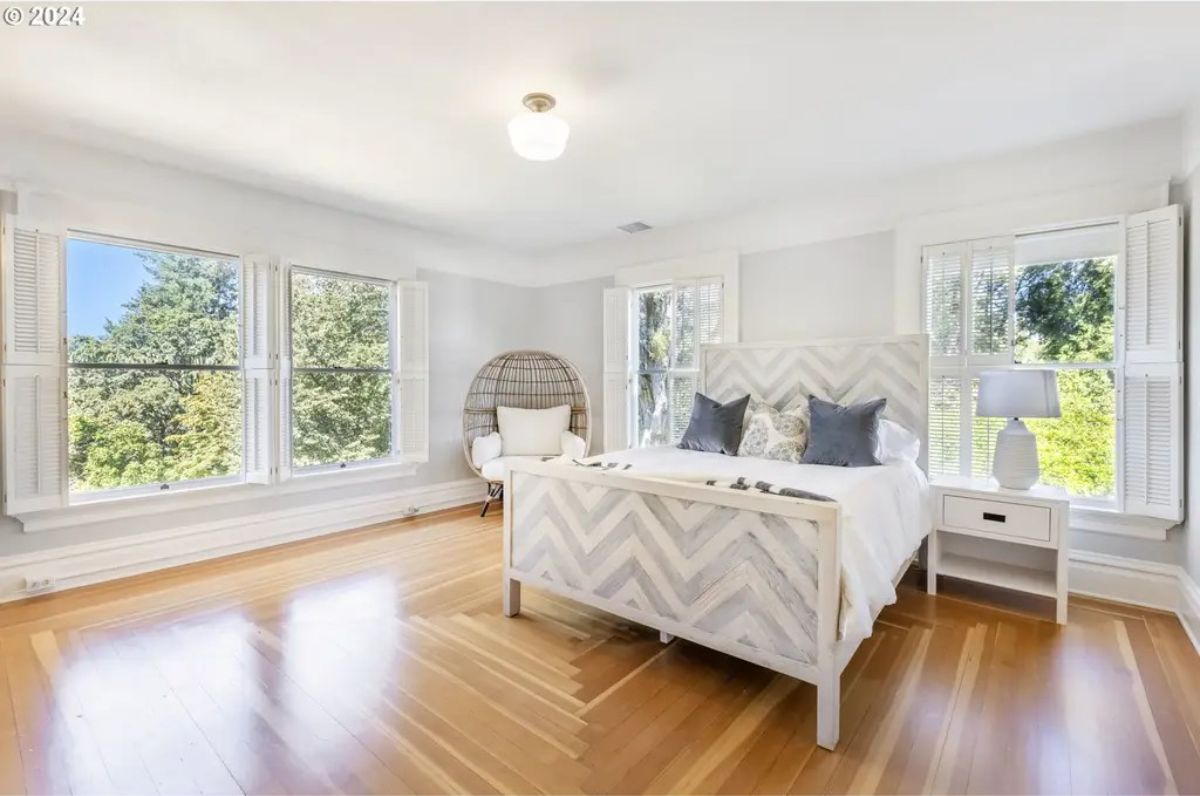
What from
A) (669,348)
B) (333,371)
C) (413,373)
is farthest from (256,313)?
(669,348)

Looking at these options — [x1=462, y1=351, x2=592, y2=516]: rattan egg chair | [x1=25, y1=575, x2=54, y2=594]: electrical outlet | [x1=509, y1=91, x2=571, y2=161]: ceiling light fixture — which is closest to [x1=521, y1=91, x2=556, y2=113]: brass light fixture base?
[x1=509, y1=91, x2=571, y2=161]: ceiling light fixture

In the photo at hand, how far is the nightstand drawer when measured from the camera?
105 inches

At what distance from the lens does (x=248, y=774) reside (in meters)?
1.58

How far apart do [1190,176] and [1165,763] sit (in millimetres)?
2699

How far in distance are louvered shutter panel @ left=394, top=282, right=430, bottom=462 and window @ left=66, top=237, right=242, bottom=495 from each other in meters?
1.19

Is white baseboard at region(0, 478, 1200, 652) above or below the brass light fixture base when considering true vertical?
below

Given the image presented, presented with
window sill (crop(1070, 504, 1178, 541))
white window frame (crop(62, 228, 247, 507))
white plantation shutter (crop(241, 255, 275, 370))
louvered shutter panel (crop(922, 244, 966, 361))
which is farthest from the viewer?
white plantation shutter (crop(241, 255, 275, 370))

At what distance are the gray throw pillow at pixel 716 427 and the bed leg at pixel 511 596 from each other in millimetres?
1520

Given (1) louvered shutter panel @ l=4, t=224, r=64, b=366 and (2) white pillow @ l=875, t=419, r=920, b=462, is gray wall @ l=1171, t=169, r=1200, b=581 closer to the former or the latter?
(2) white pillow @ l=875, t=419, r=920, b=462

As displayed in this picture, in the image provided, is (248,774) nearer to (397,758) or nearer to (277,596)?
(397,758)

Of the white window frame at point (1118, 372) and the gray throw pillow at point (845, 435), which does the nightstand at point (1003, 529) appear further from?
the gray throw pillow at point (845, 435)

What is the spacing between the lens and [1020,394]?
2.74m

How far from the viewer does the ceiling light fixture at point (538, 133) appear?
227cm

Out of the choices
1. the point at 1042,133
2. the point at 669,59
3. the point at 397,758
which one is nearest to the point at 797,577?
the point at 397,758
